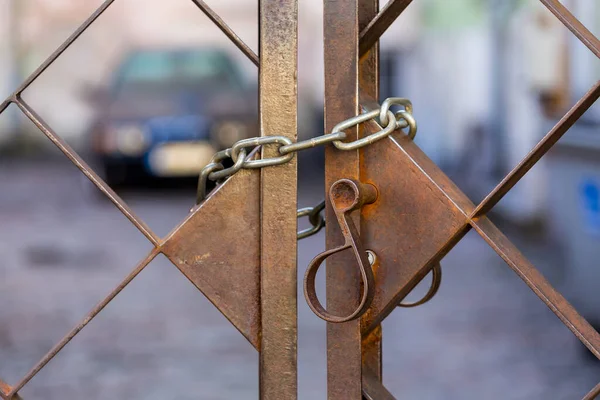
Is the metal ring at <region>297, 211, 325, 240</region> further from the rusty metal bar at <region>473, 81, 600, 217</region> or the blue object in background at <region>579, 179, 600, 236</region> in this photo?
the blue object in background at <region>579, 179, 600, 236</region>

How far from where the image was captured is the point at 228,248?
3.67ft

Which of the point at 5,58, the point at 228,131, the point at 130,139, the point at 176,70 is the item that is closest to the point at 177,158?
the point at 130,139

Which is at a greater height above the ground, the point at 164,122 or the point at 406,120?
the point at 406,120

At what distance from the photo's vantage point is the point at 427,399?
352 centimetres

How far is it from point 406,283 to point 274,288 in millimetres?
164

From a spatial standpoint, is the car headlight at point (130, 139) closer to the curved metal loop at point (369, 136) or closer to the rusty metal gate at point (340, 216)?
the rusty metal gate at point (340, 216)

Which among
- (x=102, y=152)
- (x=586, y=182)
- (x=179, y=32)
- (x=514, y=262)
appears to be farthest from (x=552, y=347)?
(x=179, y=32)

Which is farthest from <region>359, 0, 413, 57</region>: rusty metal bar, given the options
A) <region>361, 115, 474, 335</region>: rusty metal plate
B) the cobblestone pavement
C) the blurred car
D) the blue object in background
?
the blurred car

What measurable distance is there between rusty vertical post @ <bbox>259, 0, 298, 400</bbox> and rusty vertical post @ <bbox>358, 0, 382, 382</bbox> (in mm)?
81

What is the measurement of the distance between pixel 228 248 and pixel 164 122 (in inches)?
323

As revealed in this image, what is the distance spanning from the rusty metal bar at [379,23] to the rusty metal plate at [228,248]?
0.66 ft

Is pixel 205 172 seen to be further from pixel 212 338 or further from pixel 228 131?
pixel 228 131

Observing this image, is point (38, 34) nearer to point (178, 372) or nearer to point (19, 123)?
point (19, 123)

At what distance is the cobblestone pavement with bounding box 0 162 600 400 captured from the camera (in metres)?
3.69
